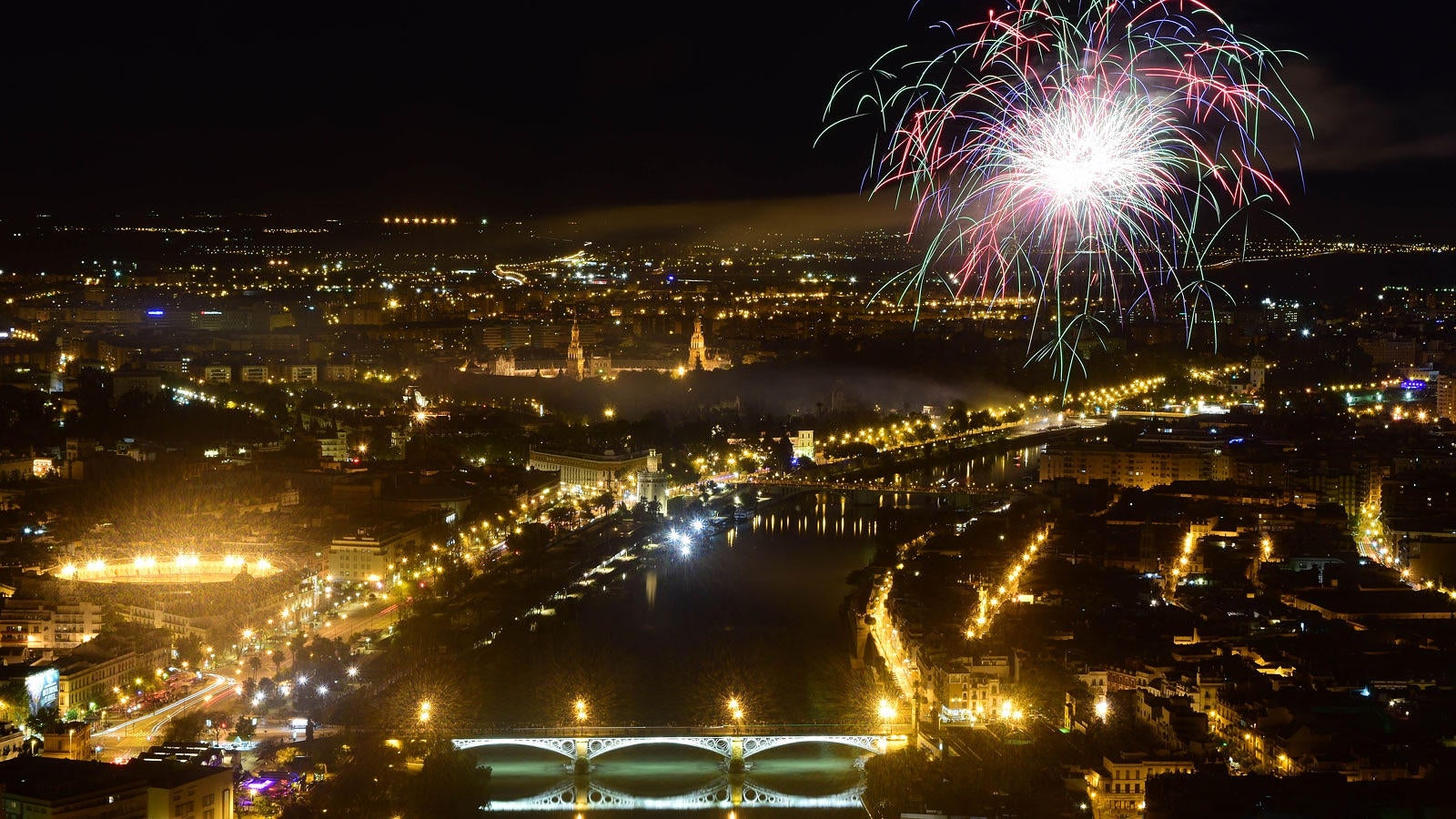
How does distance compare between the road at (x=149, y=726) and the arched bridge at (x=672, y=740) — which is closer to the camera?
the road at (x=149, y=726)

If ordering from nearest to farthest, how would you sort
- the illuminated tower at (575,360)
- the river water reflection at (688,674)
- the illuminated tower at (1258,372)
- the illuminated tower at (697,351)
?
the river water reflection at (688,674), the illuminated tower at (575,360), the illuminated tower at (1258,372), the illuminated tower at (697,351)

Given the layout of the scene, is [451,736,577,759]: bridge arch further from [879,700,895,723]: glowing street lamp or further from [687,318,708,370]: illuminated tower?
[687,318,708,370]: illuminated tower

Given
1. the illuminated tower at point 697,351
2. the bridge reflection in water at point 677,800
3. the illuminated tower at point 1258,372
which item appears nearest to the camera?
the bridge reflection in water at point 677,800

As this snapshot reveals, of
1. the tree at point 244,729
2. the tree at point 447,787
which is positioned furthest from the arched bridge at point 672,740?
the tree at point 244,729

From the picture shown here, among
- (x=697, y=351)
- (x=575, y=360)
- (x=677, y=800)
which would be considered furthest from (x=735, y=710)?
(x=697, y=351)

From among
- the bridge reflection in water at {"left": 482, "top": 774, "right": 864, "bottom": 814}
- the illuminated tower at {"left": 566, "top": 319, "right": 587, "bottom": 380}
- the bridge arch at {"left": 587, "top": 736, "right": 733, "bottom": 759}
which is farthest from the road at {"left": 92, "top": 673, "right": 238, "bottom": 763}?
the illuminated tower at {"left": 566, "top": 319, "right": 587, "bottom": 380}

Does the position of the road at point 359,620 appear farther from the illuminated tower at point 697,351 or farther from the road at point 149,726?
the illuminated tower at point 697,351

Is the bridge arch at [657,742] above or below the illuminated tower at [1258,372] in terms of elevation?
below
